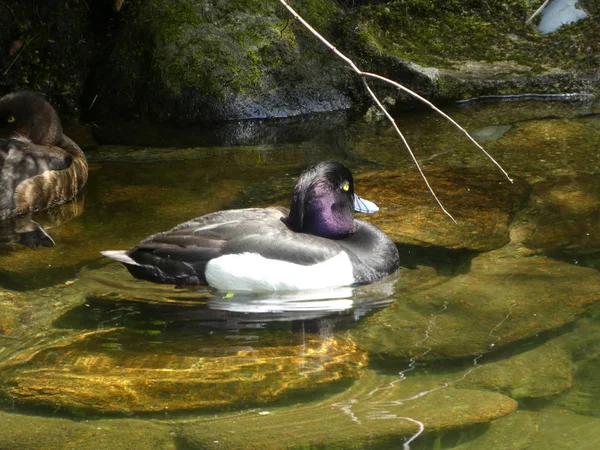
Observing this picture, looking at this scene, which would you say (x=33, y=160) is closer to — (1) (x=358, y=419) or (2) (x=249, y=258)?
(2) (x=249, y=258)

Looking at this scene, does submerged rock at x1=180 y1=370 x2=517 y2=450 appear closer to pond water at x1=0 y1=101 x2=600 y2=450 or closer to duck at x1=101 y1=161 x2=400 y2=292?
pond water at x1=0 y1=101 x2=600 y2=450

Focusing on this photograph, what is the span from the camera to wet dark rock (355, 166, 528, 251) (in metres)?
6.41

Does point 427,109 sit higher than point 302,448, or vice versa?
point 427,109

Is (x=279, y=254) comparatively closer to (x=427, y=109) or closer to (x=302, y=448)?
(x=302, y=448)

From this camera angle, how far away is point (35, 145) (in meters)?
8.29

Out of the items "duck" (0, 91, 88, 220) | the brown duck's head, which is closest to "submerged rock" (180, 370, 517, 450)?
"duck" (0, 91, 88, 220)

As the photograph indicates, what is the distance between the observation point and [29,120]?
27.9ft

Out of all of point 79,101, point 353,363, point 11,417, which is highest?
point 79,101

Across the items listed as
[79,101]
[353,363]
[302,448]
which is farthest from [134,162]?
[302,448]

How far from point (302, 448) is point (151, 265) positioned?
2.32m

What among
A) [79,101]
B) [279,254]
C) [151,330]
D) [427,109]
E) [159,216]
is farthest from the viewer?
[79,101]

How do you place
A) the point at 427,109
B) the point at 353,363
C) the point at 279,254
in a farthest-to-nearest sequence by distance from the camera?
the point at 427,109, the point at 279,254, the point at 353,363

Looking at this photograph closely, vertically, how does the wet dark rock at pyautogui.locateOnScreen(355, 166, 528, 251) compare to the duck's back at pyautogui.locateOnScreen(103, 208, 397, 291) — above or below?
above

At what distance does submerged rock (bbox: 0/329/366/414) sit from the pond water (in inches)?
0.5
